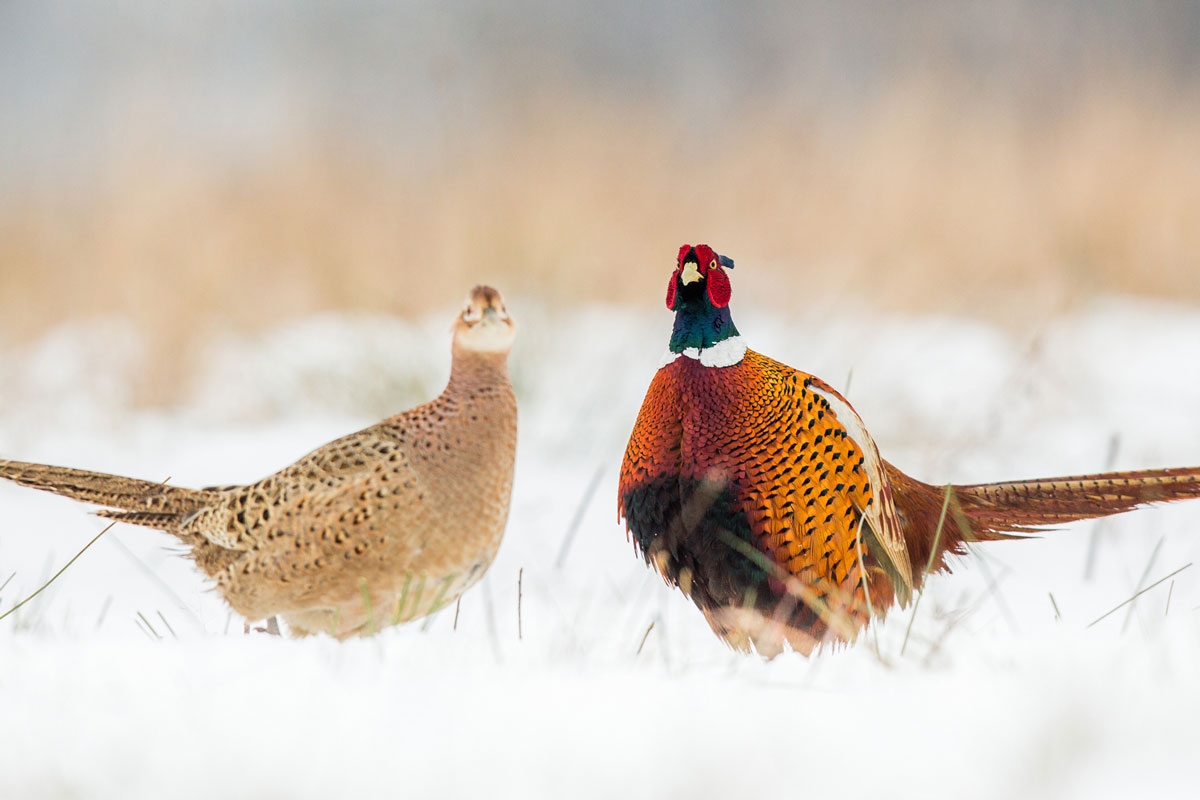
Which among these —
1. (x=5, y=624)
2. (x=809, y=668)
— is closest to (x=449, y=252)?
(x=5, y=624)

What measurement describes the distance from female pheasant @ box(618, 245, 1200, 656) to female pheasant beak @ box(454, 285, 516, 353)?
0.49 meters

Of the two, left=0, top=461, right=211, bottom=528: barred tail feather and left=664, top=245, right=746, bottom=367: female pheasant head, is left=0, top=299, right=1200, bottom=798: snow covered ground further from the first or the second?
left=664, top=245, right=746, bottom=367: female pheasant head

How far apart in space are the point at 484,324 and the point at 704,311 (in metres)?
0.57

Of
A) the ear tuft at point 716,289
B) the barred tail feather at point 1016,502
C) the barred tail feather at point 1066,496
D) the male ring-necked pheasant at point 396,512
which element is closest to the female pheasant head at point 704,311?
the ear tuft at point 716,289

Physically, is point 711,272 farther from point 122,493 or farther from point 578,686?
point 122,493

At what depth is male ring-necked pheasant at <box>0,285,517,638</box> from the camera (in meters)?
2.03

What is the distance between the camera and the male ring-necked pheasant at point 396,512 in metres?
2.03

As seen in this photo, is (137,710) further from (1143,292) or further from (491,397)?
(1143,292)

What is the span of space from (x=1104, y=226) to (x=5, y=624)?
602cm

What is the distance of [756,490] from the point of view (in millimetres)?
2318

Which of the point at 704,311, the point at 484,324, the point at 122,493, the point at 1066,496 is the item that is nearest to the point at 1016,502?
the point at 1066,496

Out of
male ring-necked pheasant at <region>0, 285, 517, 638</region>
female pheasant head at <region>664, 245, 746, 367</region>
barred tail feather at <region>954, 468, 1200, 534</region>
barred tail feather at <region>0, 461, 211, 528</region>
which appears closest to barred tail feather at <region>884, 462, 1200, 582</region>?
barred tail feather at <region>954, 468, 1200, 534</region>

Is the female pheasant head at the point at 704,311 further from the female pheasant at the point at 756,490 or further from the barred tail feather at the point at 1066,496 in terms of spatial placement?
the barred tail feather at the point at 1066,496

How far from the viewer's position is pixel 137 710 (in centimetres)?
150
